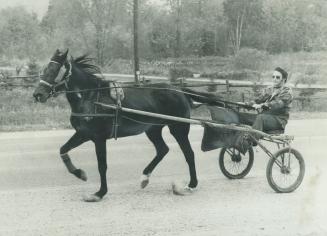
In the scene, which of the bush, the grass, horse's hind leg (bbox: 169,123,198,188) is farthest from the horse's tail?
the bush

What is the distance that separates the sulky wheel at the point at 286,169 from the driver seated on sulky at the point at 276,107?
42 centimetres

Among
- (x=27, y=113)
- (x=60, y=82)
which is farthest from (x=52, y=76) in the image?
(x=27, y=113)

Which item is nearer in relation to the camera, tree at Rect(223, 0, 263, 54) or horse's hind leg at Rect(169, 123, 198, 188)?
horse's hind leg at Rect(169, 123, 198, 188)

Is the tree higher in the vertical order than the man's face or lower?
higher

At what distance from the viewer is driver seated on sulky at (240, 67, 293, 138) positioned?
24.5ft

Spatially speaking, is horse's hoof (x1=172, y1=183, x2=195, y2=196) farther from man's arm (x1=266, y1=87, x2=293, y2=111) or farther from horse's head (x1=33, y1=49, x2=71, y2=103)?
horse's head (x1=33, y1=49, x2=71, y2=103)

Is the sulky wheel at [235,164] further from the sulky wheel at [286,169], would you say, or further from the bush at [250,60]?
the bush at [250,60]

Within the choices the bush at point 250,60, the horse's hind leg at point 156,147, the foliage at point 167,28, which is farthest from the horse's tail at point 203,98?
the bush at point 250,60

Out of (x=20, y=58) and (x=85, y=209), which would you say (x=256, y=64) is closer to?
(x=20, y=58)

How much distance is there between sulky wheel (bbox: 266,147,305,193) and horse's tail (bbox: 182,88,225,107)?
1.24m

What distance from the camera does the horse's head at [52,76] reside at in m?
6.78

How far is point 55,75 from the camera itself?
6.88 metres

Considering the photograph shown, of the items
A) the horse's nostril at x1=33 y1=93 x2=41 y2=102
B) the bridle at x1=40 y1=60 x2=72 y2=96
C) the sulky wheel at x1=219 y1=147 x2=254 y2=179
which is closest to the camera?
the horse's nostril at x1=33 y1=93 x2=41 y2=102

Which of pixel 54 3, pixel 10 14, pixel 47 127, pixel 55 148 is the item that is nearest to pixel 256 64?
pixel 54 3
